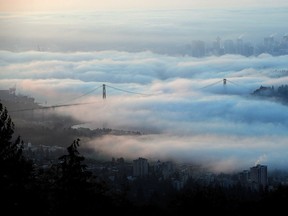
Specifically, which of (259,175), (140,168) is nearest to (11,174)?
(140,168)

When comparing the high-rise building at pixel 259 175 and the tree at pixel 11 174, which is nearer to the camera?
the tree at pixel 11 174

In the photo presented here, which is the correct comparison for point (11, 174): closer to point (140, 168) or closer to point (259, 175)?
point (140, 168)

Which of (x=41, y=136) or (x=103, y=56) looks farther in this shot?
(x=103, y=56)

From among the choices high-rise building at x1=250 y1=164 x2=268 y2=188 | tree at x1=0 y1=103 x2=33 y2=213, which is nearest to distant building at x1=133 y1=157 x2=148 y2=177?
high-rise building at x1=250 y1=164 x2=268 y2=188

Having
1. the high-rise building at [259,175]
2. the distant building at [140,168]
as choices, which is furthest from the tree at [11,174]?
the high-rise building at [259,175]

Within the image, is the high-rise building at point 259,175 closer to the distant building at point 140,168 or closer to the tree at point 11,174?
the distant building at point 140,168

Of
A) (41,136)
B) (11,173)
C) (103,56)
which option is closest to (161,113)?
(41,136)

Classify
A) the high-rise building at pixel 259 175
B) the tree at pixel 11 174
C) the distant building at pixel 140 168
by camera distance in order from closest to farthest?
the tree at pixel 11 174 → the distant building at pixel 140 168 → the high-rise building at pixel 259 175

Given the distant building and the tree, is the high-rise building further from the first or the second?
the tree

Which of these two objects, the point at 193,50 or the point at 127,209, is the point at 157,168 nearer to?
the point at 127,209
